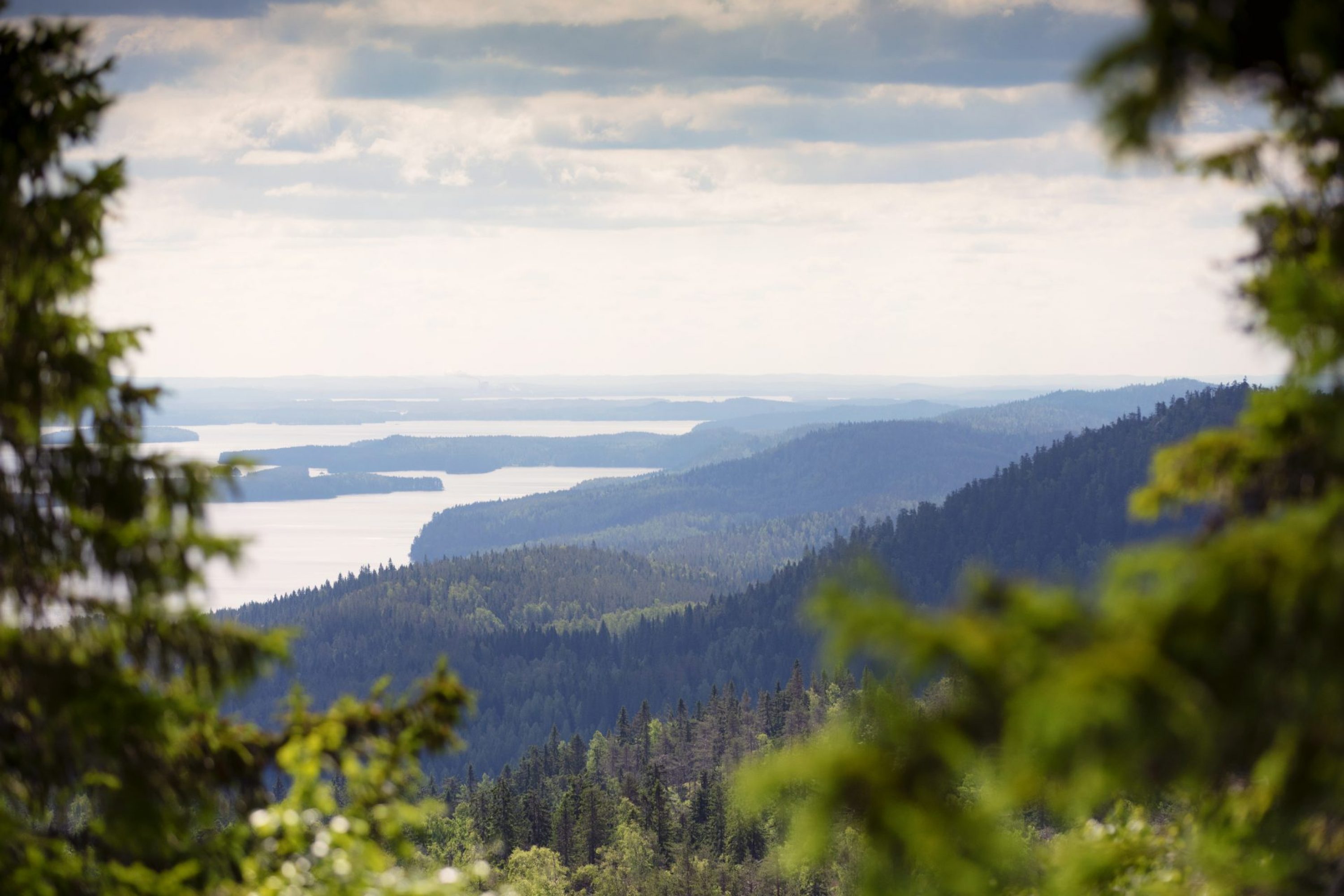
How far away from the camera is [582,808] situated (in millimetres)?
103000

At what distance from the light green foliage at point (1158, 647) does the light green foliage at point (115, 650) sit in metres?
5.29

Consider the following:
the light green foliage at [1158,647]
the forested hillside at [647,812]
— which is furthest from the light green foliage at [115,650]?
the forested hillside at [647,812]

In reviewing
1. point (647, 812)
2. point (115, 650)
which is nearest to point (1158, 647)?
point (115, 650)

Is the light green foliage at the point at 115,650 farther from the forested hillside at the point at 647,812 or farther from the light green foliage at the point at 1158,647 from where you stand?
the forested hillside at the point at 647,812

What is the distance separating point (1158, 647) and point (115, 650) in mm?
8253

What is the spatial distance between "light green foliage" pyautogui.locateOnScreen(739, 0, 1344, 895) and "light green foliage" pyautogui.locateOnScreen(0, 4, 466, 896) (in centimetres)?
529

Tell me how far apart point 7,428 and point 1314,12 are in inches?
386

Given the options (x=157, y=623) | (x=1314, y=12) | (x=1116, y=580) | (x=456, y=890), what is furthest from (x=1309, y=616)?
(x=157, y=623)

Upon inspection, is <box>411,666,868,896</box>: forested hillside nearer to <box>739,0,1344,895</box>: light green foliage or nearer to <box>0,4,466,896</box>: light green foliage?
<box>0,4,466,896</box>: light green foliage

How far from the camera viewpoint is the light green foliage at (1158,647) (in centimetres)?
523

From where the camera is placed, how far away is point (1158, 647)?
17.5 ft

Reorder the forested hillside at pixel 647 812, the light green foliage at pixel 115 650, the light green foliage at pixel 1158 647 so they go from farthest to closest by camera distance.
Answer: the forested hillside at pixel 647 812, the light green foliage at pixel 115 650, the light green foliage at pixel 1158 647

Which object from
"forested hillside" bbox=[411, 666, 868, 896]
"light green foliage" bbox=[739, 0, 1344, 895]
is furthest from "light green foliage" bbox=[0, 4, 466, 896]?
"forested hillside" bbox=[411, 666, 868, 896]

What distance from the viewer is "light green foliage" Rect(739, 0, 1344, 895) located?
206 inches
